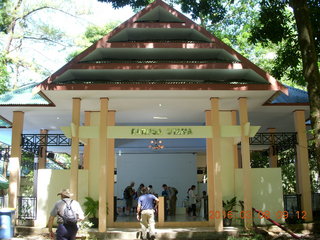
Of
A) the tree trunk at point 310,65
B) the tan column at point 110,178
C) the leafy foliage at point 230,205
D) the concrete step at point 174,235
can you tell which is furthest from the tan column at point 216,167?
the tree trunk at point 310,65

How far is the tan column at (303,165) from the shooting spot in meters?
14.0

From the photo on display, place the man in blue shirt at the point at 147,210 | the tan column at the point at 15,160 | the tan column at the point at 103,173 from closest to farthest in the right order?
the man in blue shirt at the point at 147,210, the tan column at the point at 103,173, the tan column at the point at 15,160

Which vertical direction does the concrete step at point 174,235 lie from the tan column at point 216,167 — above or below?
below

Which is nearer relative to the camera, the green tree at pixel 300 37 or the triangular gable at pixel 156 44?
the green tree at pixel 300 37

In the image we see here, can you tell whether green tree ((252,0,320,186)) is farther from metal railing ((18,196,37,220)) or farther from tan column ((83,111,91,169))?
metal railing ((18,196,37,220))

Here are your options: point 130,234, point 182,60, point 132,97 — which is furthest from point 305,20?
point 130,234

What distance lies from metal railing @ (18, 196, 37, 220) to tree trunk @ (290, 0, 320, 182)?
10217mm

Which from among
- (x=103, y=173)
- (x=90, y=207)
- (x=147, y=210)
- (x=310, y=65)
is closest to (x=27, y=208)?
(x=90, y=207)

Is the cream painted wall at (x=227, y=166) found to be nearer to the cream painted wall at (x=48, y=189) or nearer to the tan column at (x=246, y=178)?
the tan column at (x=246, y=178)

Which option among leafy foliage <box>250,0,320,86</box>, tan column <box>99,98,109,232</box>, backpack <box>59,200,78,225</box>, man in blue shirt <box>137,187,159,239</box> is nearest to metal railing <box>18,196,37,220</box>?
tan column <box>99,98,109,232</box>

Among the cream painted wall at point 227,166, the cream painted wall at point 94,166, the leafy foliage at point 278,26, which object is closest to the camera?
the leafy foliage at point 278,26

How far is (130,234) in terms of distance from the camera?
38.1 ft

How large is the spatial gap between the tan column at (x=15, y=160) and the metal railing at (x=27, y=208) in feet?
1.31

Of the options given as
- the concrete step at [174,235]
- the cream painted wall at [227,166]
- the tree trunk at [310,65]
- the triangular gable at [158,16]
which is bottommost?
the concrete step at [174,235]
